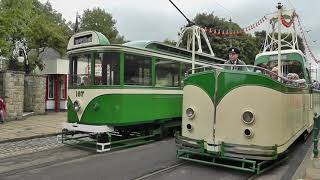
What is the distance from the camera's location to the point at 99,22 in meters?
54.8

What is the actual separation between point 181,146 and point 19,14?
12.4 metres

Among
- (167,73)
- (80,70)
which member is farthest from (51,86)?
(80,70)

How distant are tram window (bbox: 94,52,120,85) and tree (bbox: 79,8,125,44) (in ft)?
140

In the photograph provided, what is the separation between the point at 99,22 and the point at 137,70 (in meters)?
43.9

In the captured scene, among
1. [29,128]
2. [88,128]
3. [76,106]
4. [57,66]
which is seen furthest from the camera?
[57,66]

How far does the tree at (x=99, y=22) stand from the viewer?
5438 cm

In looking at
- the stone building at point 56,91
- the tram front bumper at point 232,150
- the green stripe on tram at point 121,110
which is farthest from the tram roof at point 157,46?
the stone building at point 56,91

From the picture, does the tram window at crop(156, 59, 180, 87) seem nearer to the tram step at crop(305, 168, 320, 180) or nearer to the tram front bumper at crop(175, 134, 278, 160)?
the tram front bumper at crop(175, 134, 278, 160)

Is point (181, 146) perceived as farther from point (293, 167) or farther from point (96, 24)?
point (96, 24)

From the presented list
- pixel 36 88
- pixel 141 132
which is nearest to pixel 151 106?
pixel 141 132

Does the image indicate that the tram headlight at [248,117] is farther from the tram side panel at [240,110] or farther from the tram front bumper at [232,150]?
the tram front bumper at [232,150]

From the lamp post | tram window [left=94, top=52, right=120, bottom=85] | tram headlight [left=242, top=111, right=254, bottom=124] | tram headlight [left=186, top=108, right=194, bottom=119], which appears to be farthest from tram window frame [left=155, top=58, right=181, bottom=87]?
the lamp post

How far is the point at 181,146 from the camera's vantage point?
9641 millimetres

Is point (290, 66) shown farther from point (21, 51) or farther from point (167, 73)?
point (21, 51)
